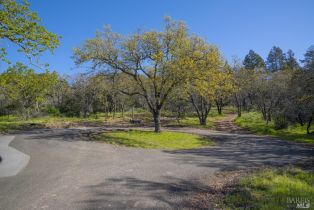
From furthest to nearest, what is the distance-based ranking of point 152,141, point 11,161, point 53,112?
point 53,112, point 152,141, point 11,161

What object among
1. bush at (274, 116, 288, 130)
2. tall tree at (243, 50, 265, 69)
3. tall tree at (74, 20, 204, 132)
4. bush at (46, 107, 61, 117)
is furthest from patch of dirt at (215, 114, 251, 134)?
tall tree at (243, 50, 265, 69)

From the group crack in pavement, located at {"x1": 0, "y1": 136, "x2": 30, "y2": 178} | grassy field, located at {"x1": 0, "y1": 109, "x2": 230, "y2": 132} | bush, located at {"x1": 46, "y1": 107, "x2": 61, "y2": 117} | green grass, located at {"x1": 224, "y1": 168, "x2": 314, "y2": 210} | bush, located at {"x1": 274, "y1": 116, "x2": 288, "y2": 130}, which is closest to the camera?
green grass, located at {"x1": 224, "y1": 168, "x2": 314, "y2": 210}

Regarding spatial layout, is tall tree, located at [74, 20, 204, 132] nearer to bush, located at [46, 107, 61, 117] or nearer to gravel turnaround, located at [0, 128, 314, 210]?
gravel turnaround, located at [0, 128, 314, 210]

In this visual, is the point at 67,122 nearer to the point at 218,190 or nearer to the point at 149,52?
the point at 149,52

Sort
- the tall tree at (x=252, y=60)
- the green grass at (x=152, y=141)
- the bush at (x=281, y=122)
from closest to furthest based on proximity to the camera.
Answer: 1. the green grass at (x=152, y=141)
2. the bush at (x=281, y=122)
3. the tall tree at (x=252, y=60)

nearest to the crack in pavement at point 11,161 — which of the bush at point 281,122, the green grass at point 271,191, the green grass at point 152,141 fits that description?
the green grass at point 152,141

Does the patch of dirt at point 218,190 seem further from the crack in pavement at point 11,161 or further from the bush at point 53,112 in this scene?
the bush at point 53,112

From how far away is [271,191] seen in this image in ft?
28.9

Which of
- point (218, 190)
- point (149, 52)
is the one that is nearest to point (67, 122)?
point (149, 52)

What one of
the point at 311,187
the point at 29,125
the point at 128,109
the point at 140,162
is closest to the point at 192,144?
the point at 140,162

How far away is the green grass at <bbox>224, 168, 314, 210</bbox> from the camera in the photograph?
25.0 ft

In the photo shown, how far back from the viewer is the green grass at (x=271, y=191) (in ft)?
25.0

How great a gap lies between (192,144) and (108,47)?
1239 centimetres

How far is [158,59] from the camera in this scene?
82.8 feet
